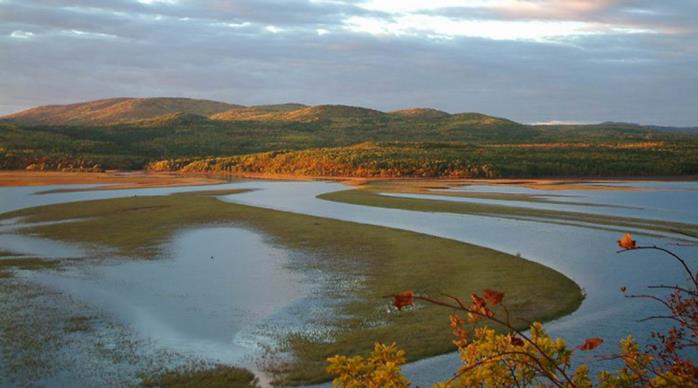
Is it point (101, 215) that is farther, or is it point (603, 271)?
point (101, 215)

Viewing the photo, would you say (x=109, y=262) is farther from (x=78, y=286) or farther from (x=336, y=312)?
(x=336, y=312)

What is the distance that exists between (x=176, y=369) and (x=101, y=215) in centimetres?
2518

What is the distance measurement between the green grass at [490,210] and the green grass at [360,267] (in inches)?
305

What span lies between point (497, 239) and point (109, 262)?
13.8 m

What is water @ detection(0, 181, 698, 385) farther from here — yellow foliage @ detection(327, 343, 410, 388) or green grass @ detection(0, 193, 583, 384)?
yellow foliage @ detection(327, 343, 410, 388)

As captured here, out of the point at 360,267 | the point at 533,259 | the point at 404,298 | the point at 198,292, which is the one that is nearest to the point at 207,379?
the point at 198,292

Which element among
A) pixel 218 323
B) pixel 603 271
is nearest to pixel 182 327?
pixel 218 323

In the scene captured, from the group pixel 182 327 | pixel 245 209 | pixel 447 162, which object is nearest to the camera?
pixel 182 327

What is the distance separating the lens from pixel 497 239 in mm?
27484

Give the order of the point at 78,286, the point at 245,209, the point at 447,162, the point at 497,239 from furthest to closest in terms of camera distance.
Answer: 1. the point at 447,162
2. the point at 245,209
3. the point at 497,239
4. the point at 78,286

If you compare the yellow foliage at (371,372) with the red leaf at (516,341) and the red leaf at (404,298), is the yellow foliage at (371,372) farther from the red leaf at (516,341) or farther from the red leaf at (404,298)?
the red leaf at (404,298)

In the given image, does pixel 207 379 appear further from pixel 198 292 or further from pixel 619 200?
pixel 619 200

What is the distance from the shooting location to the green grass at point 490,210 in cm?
3047

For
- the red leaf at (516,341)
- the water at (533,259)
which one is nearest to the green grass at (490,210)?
the water at (533,259)
